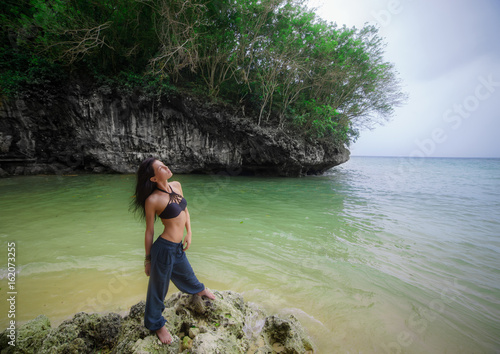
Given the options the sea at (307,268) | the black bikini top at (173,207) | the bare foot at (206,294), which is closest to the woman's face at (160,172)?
the black bikini top at (173,207)

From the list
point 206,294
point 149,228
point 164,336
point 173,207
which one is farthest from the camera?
point 206,294

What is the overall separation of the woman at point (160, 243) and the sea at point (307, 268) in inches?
33.8

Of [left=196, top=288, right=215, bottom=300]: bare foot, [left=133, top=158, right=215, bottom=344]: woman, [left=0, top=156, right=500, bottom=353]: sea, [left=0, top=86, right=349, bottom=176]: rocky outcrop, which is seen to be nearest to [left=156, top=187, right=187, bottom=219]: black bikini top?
[left=133, top=158, right=215, bottom=344]: woman

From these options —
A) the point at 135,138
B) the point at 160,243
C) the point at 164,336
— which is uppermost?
the point at 135,138

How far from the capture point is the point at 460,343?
190 centimetres

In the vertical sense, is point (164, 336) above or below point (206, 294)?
below

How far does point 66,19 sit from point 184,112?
590cm

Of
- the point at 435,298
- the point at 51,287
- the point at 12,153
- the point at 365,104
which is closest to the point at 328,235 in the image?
the point at 435,298

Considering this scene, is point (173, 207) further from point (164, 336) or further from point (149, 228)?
point (164, 336)

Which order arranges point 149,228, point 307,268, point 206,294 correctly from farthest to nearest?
point 307,268 < point 206,294 < point 149,228

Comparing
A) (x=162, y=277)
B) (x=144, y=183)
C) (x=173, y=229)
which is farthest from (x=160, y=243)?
(x=144, y=183)

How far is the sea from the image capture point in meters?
2.05

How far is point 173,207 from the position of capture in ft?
5.88

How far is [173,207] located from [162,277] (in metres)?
0.55
